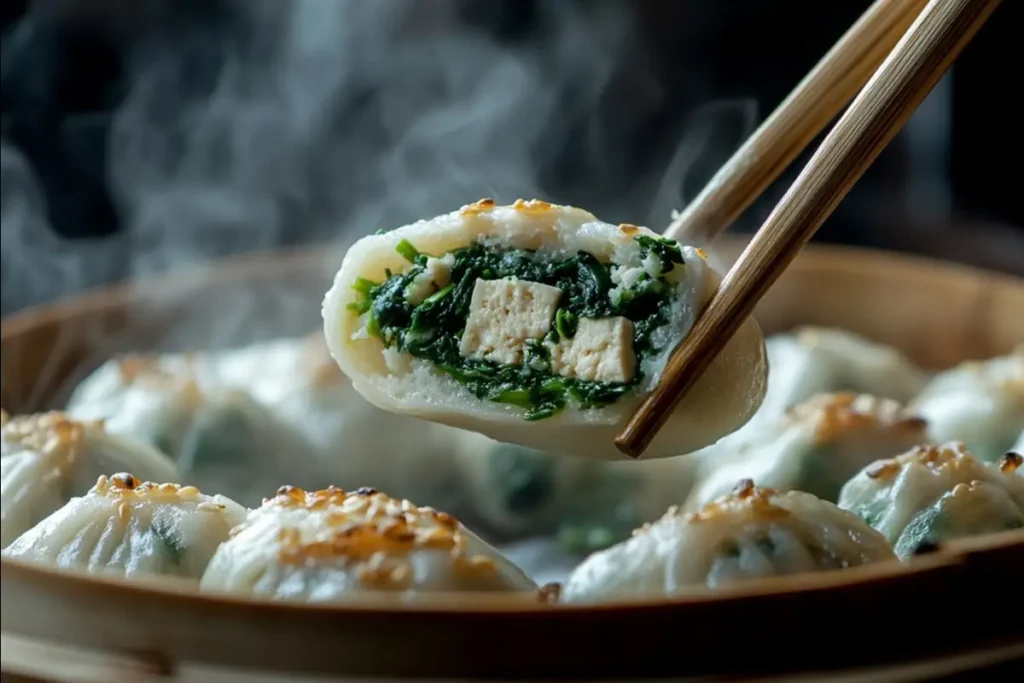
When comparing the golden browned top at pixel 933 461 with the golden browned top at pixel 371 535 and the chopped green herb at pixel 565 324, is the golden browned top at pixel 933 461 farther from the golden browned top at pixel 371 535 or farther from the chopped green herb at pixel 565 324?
the golden browned top at pixel 371 535

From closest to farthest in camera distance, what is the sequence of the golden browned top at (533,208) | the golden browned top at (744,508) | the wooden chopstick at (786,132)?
1. the golden browned top at (744,508)
2. the golden browned top at (533,208)
3. the wooden chopstick at (786,132)

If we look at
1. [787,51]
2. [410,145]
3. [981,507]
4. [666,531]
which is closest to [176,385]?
[666,531]

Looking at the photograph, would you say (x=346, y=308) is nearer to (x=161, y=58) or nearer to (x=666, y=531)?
(x=666, y=531)

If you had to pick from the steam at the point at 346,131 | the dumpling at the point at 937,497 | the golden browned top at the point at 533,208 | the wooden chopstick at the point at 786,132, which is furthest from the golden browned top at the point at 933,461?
the steam at the point at 346,131

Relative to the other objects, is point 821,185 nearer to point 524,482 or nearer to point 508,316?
point 508,316

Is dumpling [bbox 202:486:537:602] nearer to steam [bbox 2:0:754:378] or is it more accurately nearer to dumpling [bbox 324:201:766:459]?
dumpling [bbox 324:201:766:459]

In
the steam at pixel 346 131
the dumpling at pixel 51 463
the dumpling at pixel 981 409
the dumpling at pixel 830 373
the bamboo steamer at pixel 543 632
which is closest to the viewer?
the bamboo steamer at pixel 543 632
